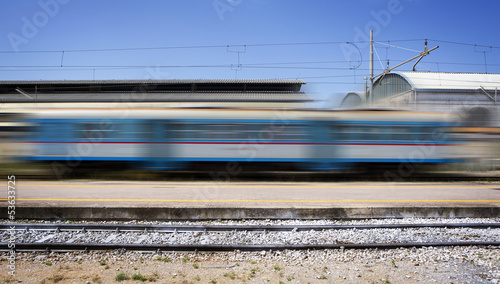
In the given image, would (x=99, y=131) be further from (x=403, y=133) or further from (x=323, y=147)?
(x=403, y=133)

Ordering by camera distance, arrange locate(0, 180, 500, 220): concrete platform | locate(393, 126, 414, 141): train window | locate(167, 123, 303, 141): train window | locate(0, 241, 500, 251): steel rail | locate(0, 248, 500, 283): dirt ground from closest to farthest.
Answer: locate(0, 248, 500, 283): dirt ground < locate(0, 241, 500, 251): steel rail < locate(0, 180, 500, 220): concrete platform < locate(167, 123, 303, 141): train window < locate(393, 126, 414, 141): train window

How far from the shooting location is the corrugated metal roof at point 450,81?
92.8 ft

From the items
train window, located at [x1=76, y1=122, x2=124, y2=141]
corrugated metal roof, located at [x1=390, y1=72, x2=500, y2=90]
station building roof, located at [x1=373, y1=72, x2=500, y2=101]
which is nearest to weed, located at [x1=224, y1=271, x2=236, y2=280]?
train window, located at [x1=76, y1=122, x2=124, y2=141]

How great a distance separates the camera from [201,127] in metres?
10.9

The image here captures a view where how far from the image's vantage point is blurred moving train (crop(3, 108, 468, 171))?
10.9 metres

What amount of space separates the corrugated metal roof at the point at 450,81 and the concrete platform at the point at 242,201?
71.8 ft

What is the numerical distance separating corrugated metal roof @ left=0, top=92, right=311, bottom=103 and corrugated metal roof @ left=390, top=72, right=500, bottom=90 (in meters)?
12.6

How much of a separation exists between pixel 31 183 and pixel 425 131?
13.9 meters

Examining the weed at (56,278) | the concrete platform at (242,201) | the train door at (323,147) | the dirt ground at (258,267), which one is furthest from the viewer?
the train door at (323,147)

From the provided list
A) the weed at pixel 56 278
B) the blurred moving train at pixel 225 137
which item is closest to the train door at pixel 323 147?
the blurred moving train at pixel 225 137

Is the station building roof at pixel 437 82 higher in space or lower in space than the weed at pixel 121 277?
higher

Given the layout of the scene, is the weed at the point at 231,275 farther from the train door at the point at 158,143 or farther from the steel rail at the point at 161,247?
the train door at the point at 158,143

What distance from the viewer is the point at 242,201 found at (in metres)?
7.25

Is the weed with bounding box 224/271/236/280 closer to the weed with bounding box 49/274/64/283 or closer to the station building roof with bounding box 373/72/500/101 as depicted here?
the weed with bounding box 49/274/64/283
